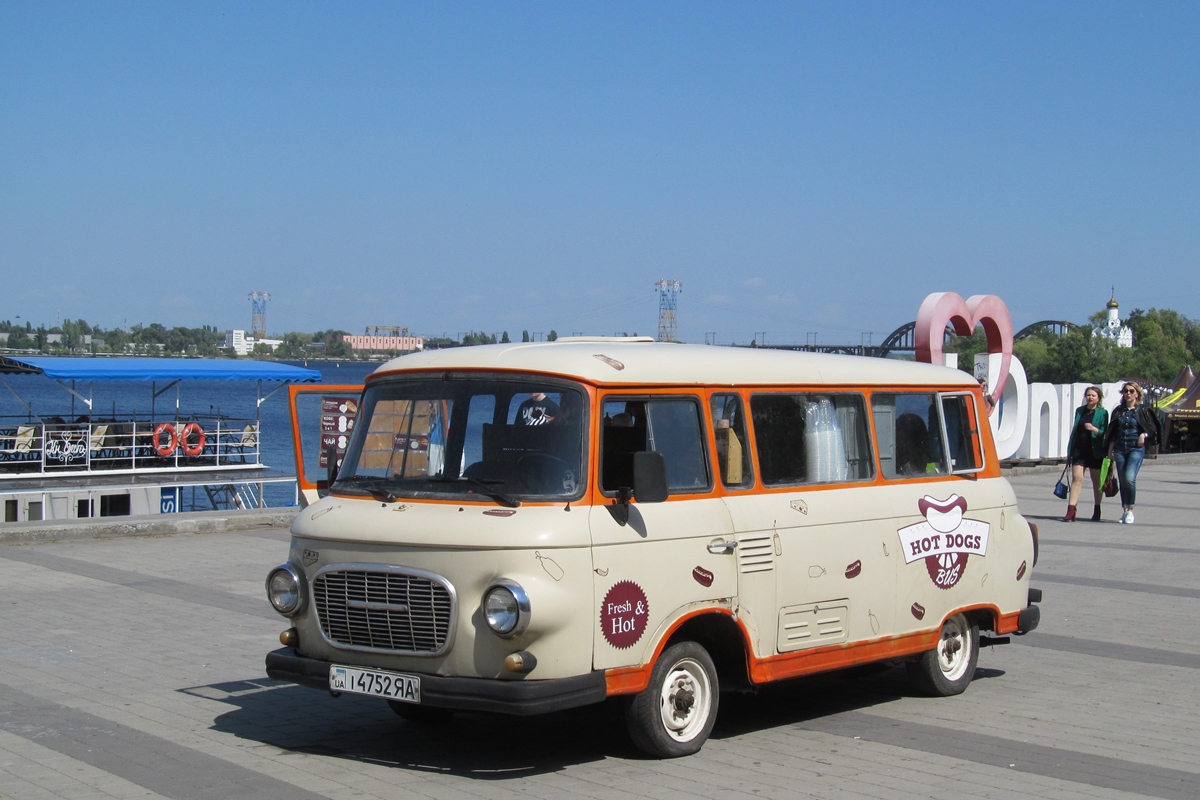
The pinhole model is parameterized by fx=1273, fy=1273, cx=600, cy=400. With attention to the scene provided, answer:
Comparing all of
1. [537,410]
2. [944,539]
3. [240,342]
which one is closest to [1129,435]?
[944,539]

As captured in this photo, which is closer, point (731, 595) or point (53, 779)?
point (53, 779)

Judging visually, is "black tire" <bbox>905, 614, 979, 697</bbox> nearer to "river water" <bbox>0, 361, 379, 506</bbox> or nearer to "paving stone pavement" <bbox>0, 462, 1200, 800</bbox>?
"paving stone pavement" <bbox>0, 462, 1200, 800</bbox>

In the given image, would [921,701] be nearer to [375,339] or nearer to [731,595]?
[731,595]

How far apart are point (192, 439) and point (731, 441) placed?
77.2 feet

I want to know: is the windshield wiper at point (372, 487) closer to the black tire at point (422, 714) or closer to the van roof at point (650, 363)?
the van roof at point (650, 363)

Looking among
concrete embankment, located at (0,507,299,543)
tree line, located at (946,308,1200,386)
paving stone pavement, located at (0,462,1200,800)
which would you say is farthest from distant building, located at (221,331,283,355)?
paving stone pavement, located at (0,462,1200,800)

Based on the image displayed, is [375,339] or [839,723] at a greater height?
[375,339]

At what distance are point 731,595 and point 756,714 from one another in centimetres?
145

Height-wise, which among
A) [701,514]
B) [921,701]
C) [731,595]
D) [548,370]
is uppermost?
[548,370]

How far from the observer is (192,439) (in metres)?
28.5

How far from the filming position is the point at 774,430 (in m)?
7.34

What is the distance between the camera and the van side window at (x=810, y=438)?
7289 mm

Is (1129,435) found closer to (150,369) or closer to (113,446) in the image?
(150,369)

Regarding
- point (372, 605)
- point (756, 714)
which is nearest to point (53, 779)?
point (372, 605)
